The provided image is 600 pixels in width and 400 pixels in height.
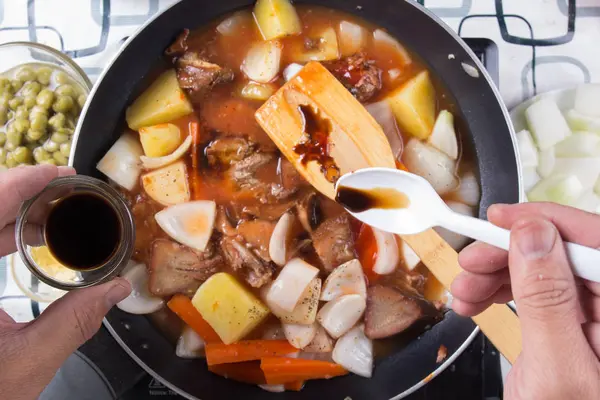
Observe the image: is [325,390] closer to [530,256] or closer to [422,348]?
[422,348]

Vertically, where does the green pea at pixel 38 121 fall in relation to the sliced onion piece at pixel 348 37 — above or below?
below

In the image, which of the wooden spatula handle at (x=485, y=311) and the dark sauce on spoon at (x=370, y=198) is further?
the wooden spatula handle at (x=485, y=311)

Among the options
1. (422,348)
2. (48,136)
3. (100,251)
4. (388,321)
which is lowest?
(422,348)

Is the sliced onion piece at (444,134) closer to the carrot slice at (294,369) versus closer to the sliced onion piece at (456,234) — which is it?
the sliced onion piece at (456,234)

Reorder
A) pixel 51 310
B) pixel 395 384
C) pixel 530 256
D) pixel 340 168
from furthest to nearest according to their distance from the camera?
pixel 395 384 < pixel 340 168 < pixel 51 310 < pixel 530 256

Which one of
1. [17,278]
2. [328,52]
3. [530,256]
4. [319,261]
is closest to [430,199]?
[530,256]

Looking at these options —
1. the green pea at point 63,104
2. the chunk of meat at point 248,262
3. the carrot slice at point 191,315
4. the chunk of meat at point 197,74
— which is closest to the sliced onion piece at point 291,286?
the chunk of meat at point 248,262
